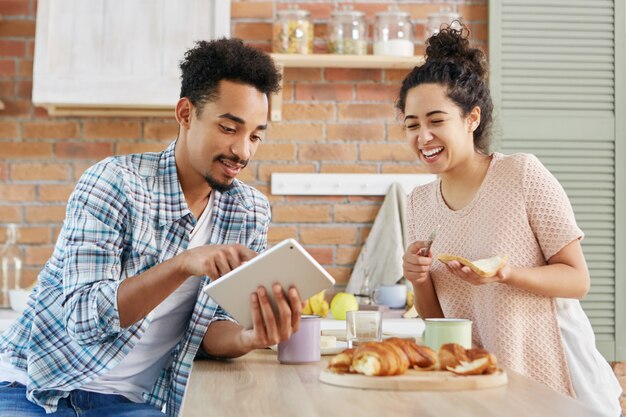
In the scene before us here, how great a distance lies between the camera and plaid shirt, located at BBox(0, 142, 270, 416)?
163cm

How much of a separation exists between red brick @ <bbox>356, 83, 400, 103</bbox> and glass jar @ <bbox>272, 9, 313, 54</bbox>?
0.96 feet

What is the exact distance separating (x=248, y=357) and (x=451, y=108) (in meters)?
0.75

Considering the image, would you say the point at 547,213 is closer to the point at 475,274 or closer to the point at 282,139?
the point at 475,274

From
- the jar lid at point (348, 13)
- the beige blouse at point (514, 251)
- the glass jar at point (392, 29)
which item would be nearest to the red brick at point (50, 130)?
the jar lid at point (348, 13)

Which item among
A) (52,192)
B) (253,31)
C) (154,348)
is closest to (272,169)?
(253,31)

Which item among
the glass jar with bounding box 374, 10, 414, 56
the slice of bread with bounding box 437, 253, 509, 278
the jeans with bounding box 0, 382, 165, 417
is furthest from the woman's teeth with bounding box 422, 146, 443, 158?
the glass jar with bounding box 374, 10, 414, 56

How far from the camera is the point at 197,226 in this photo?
1.87 meters

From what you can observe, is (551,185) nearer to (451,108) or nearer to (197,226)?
(451,108)

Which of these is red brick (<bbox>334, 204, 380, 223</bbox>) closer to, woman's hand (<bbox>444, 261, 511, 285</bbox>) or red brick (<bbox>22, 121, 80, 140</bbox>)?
red brick (<bbox>22, 121, 80, 140</bbox>)

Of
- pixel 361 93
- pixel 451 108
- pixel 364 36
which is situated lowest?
pixel 451 108

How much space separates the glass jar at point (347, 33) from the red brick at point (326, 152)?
1.24 feet

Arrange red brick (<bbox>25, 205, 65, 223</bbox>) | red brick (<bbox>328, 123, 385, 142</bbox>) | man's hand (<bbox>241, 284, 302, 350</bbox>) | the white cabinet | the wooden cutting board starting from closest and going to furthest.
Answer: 1. the wooden cutting board
2. man's hand (<bbox>241, 284, 302, 350</bbox>)
3. the white cabinet
4. red brick (<bbox>25, 205, 65, 223</bbox>)
5. red brick (<bbox>328, 123, 385, 142</bbox>)

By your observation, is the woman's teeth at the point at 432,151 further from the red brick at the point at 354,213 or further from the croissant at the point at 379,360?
the red brick at the point at 354,213

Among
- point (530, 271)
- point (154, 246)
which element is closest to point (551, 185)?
point (530, 271)
